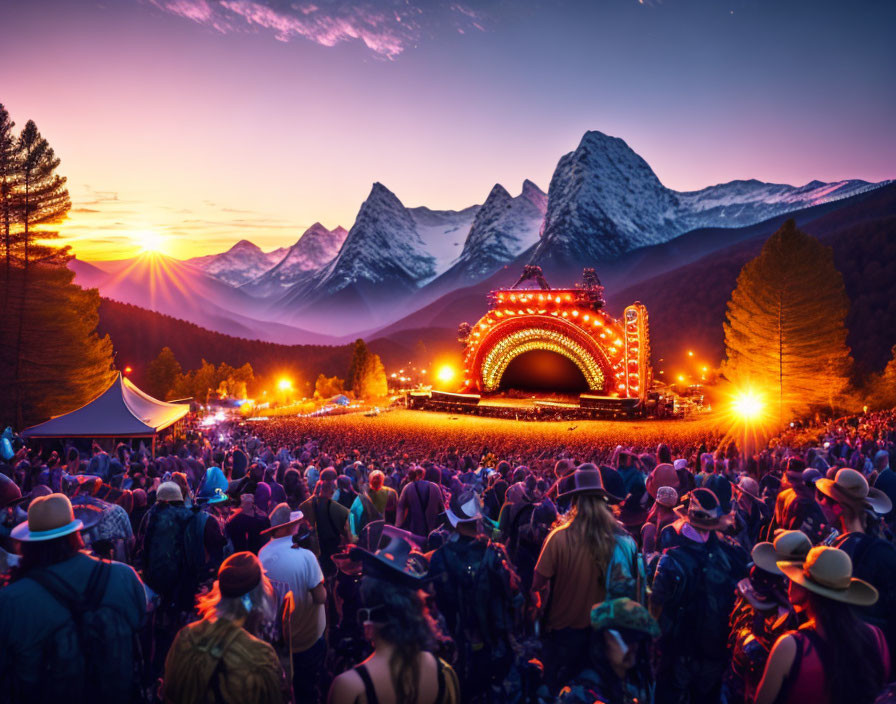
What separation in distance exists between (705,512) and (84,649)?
401 centimetres

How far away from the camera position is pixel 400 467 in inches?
504

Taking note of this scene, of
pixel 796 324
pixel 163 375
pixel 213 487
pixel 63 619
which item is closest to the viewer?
pixel 63 619

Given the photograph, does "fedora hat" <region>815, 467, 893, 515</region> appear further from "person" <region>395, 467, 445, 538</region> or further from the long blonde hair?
"person" <region>395, 467, 445, 538</region>

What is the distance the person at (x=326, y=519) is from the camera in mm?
6211

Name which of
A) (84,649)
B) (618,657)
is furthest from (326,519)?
(618,657)

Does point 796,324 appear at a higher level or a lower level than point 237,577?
higher

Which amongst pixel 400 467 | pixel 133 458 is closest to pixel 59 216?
pixel 133 458

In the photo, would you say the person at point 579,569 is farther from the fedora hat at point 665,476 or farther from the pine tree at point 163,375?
the pine tree at point 163,375

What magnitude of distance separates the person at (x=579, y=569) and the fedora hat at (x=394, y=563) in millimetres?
1153

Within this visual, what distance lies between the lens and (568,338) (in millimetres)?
32938

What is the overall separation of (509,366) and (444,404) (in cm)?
998

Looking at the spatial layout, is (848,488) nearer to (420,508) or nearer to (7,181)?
(420,508)

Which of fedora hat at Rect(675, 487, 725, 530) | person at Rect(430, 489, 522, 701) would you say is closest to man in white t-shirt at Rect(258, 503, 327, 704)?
person at Rect(430, 489, 522, 701)

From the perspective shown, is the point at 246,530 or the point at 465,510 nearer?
the point at 465,510
